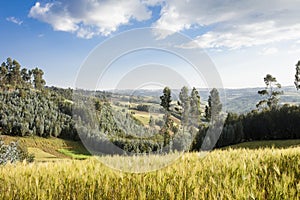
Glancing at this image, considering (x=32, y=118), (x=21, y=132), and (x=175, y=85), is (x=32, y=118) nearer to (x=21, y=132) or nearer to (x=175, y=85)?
(x=21, y=132)

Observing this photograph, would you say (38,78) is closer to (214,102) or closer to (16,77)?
(16,77)

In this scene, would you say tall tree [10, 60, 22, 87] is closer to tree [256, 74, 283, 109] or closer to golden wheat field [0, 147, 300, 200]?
tree [256, 74, 283, 109]

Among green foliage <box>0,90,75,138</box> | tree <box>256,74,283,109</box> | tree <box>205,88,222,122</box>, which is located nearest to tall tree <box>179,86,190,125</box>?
tree <box>205,88,222,122</box>

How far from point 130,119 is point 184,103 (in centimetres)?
131

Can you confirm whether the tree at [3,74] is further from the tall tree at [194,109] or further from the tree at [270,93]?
the tall tree at [194,109]

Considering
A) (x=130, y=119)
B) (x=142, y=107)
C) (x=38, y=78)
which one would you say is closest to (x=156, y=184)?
(x=130, y=119)

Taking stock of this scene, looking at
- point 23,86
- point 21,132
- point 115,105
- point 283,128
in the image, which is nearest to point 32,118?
point 21,132

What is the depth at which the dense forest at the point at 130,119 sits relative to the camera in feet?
18.2

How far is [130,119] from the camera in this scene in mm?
5922

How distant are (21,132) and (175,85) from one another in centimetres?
12785

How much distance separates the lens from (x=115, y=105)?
21.3ft

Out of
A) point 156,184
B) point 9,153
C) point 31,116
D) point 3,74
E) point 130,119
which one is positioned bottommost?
point 31,116

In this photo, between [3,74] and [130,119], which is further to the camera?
[3,74]

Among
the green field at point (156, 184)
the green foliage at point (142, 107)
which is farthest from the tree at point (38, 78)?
the green field at point (156, 184)
